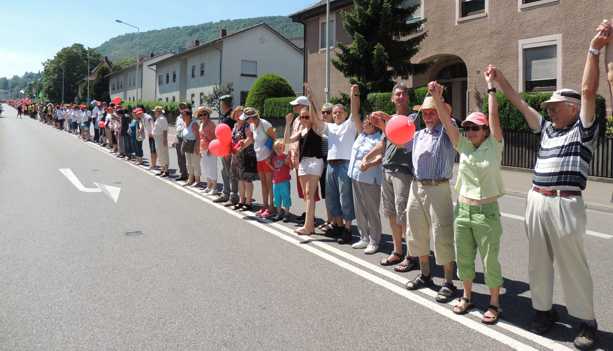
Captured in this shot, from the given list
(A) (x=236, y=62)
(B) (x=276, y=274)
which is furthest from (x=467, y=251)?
(A) (x=236, y=62)

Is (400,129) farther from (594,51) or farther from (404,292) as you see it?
(594,51)

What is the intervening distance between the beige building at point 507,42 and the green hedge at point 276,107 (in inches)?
306

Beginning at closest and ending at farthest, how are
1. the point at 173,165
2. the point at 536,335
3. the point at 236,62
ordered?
the point at 536,335 → the point at 173,165 → the point at 236,62

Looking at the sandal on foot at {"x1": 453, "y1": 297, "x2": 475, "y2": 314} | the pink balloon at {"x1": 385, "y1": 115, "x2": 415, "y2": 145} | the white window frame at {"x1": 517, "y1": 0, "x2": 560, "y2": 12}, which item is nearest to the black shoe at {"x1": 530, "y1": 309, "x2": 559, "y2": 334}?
the sandal on foot at {"x1": 453, "y1": 297, "x2": 475, "y2": 314}

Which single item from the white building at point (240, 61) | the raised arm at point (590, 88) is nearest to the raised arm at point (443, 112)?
the raised arm at point (590, 88)

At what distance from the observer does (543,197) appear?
3.98 metres

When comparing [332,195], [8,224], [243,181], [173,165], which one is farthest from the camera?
[173,165]

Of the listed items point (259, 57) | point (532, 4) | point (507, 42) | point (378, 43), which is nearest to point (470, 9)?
point (507, 42)

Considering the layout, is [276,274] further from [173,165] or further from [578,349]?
[173,165]

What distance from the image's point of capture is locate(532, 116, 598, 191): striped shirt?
3807 millimetres

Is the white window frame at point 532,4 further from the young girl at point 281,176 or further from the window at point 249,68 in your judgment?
the window at point 249,68

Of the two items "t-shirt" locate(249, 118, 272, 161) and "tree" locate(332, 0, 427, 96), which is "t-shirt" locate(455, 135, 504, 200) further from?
"tree" locate(332, 0, 427, 96)

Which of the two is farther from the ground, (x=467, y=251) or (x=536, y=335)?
(x=467, y=251)

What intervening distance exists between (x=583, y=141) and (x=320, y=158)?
3930mm
